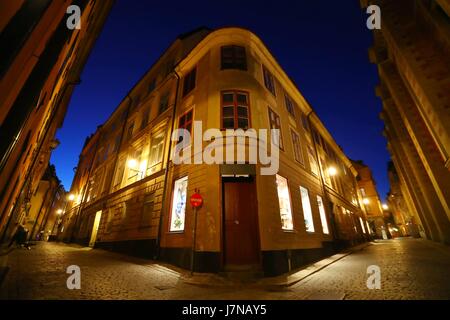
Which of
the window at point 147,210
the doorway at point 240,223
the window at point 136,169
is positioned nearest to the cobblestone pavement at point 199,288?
the doorway at point 240,223

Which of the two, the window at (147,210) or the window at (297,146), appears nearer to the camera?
the window at (147,210)

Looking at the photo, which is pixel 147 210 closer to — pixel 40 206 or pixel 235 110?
pixel 235 110

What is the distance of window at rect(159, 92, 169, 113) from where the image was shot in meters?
13.9

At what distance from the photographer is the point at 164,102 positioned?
1425cm

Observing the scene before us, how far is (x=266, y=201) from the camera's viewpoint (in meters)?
7.73

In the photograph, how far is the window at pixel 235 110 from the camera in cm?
927

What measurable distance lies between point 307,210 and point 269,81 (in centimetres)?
837

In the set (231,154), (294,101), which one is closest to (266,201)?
(231,154)

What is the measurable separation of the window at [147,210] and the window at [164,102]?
621 cm

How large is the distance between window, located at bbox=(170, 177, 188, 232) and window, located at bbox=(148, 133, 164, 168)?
115 inches

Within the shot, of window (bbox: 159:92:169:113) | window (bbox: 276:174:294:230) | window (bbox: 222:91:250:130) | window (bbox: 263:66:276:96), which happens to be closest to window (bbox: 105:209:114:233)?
window (bbox: 159:92:169:113)

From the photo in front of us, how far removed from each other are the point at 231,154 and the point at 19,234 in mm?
16175

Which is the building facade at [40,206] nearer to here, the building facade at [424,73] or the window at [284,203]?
the window at [284,203]
